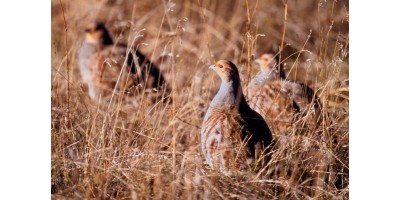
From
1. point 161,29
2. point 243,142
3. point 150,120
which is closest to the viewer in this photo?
point 243,142

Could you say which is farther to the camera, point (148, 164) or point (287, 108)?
point (287, 108)

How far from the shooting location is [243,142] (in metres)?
3.57

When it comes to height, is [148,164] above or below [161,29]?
below

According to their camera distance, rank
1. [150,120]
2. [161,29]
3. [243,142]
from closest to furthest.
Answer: [243,142] → [150,120] → [161,29]

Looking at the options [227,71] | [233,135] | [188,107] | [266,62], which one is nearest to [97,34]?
[188,107]

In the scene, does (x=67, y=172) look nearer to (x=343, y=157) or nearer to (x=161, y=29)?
(x=161, y=29)

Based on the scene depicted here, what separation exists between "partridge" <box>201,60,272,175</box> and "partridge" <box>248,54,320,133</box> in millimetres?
248

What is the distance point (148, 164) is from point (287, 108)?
0.79 metres

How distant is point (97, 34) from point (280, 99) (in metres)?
1.26

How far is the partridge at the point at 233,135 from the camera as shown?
3.58 meters

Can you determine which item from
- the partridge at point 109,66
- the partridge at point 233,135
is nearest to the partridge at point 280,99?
the partridge at point 233,135
